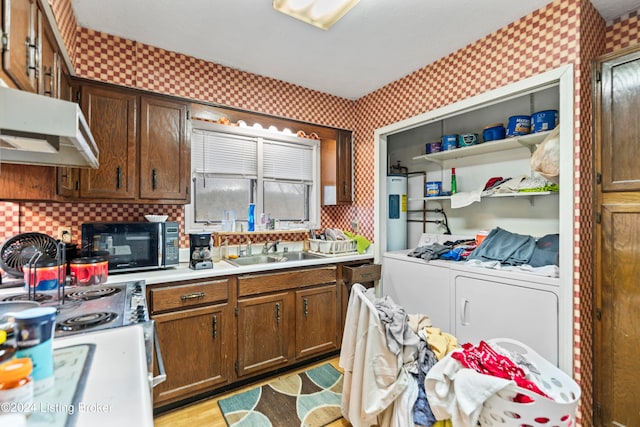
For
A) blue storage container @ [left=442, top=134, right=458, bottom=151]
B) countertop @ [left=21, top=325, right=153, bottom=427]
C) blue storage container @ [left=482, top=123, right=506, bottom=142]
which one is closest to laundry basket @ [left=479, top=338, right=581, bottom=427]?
countertop @ [left=21, top=325, right=153, bottom=427]

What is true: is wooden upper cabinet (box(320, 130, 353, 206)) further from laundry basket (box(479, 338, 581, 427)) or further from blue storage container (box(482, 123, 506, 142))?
laundry basket (box(479, 338, 581, 427))

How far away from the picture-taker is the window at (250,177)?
8.88 ft

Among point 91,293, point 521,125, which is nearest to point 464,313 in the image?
point 521,125

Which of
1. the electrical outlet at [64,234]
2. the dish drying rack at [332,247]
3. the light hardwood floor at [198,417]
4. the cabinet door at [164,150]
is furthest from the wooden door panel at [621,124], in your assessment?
the electrical outlet at [64,234]

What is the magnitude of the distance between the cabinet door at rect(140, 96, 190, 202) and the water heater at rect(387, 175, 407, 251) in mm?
1964

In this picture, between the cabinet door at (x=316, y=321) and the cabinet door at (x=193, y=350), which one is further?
the cabinet door at (x=316, y=321)

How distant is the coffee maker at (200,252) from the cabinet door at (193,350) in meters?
0.31

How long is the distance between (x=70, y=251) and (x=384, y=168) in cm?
262

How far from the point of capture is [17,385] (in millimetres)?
727

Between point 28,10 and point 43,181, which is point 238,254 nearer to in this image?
point 43,181

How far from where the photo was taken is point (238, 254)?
9.21 ft

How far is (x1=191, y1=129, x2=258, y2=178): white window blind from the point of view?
268 cm

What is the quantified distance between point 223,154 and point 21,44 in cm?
166

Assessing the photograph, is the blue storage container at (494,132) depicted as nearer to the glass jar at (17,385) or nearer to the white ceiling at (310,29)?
the white ceiling at (310,29)
